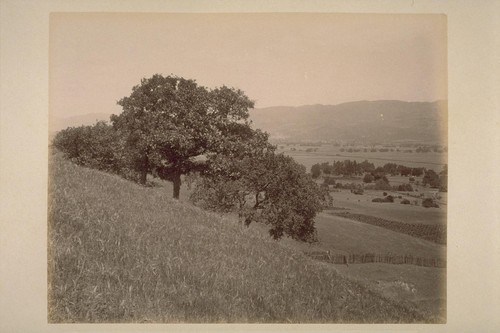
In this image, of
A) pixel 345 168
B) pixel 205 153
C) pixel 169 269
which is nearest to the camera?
pixel 169 269

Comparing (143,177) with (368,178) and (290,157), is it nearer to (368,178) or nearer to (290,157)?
(290,157)

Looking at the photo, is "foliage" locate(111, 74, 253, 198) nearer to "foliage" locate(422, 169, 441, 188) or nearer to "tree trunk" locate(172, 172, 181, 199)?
"tree trunk" locate(172, 172, 181, 199)

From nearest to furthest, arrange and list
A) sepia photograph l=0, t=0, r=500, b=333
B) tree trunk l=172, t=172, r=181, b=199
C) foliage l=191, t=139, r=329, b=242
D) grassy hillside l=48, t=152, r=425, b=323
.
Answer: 1. grassy hillside l=48, t=152, r=425, b=323
2. sepia photograph l=0, t=0, r=500, b=333
3. foliage l=191, t=139, r=329, b=242
4. tree trunk l=172, t=172, r=181, b=199

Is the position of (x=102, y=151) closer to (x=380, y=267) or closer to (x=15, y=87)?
(x=15, y=87)

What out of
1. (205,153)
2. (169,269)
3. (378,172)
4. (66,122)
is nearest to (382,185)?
(378,172)

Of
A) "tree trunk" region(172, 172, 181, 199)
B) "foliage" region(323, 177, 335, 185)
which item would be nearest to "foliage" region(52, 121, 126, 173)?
"tree trunk" region(172, 172, 181, 199)

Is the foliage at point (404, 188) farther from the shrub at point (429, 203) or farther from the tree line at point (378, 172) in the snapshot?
the shrub at point (429, 203)
